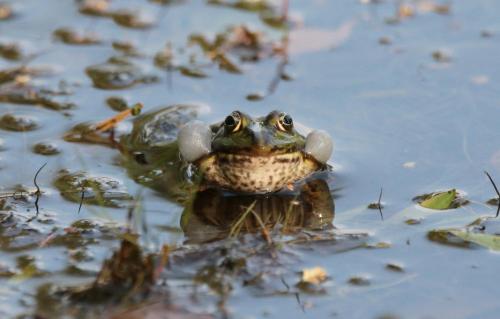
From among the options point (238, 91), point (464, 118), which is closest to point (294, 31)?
point (238, 91)

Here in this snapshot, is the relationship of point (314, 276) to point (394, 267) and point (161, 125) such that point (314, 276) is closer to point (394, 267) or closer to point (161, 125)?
point (394, 267)

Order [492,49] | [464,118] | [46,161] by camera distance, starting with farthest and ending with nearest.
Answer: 1. [492,49]
2. [464,118]
3. [46,161]

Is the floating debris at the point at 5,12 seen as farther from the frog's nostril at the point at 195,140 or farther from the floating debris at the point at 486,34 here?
the floating debris at the point at 486,34

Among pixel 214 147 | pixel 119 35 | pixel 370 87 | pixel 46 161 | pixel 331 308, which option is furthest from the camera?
pixel 119 35

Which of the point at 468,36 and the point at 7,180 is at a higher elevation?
the point at 468,36

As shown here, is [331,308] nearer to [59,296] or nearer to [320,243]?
[320,243]

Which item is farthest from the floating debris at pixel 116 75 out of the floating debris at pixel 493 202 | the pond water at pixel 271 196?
the floating debris at pixel 493 202

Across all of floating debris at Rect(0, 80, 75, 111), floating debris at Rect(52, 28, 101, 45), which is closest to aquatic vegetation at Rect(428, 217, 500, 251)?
floating debris at Rect(0, 80, 75, 111)

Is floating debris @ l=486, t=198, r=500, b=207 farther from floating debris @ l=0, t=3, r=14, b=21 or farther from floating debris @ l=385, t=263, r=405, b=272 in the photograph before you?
floating debris @ l=0, t=3, r=14, b=21
